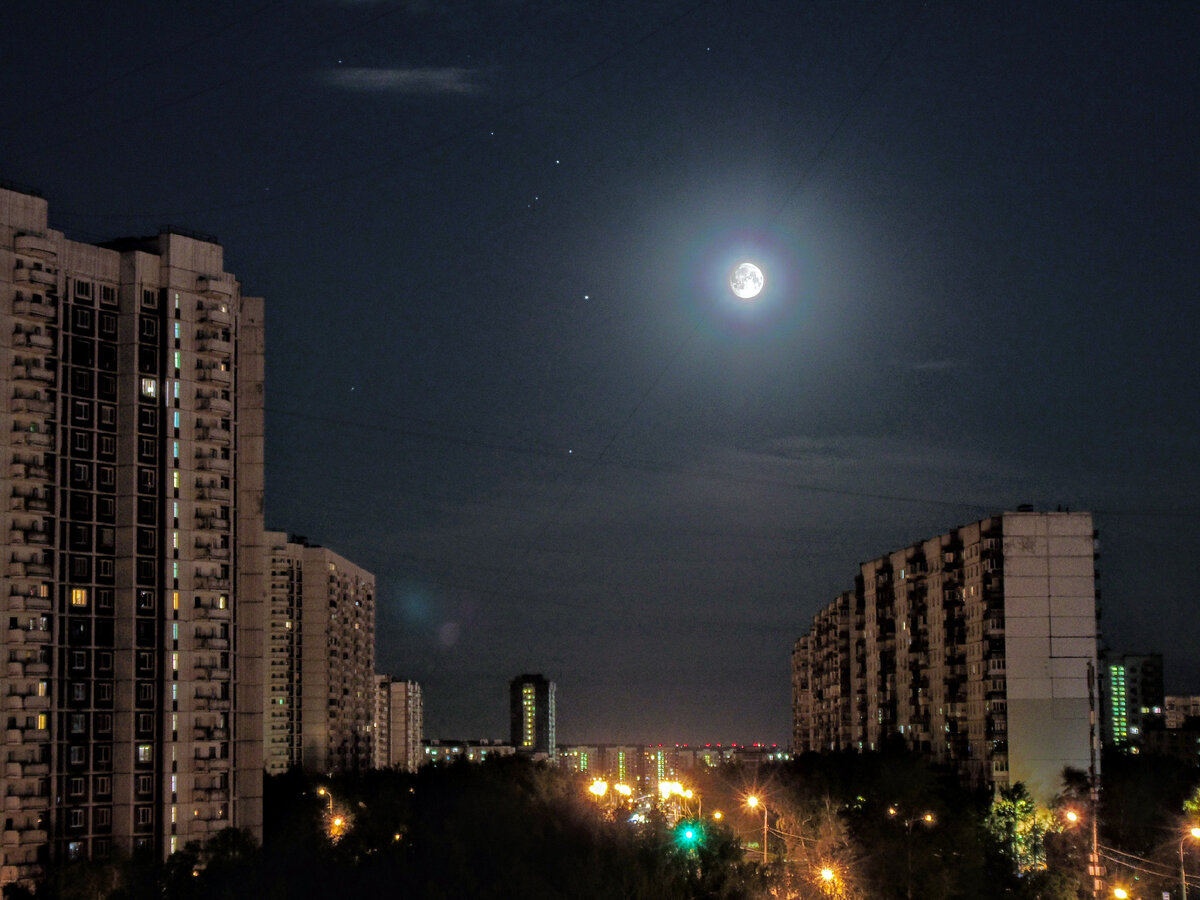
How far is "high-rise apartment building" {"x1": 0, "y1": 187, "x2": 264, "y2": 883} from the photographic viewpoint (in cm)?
8375

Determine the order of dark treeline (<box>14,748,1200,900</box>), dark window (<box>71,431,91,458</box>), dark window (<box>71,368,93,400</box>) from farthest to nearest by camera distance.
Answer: dark window (<box>71,368,93,400</box>) → dark window (<box>71,431,91,458</box>) → dark treeline (<box>14,748,1200,900</box>)

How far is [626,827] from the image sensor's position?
308ft

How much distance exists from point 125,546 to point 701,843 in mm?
36878

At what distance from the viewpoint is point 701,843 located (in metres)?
74.4

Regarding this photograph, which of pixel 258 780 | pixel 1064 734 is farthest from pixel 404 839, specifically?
pixel 1064 734

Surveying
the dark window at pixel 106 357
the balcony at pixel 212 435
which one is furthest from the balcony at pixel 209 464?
the dark window at pixel 106 357

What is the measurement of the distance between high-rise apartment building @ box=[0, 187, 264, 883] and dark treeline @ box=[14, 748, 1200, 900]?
13.5ft

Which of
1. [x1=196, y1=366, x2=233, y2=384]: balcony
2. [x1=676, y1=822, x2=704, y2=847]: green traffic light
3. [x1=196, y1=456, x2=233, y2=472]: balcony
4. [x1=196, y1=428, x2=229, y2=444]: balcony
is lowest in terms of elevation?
[x1=676, y1=822, x2=704, y2=847]: green traffic light

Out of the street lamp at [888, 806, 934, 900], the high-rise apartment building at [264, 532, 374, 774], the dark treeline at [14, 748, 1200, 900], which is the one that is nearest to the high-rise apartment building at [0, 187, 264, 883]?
the dark treeline at [14, 748, 1200, 900]

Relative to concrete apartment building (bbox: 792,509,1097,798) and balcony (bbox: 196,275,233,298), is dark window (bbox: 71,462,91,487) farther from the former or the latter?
concrete apartment building (bbox: 792,509,1097,798)

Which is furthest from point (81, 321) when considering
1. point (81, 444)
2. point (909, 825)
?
point (909, 825)

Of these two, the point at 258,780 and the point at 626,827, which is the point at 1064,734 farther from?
the point at 258,780

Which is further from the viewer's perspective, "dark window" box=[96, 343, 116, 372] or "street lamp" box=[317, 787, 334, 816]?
"street lamp" box=[317, 787, 334, 816]

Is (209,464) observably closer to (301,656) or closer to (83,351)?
(83,351)
